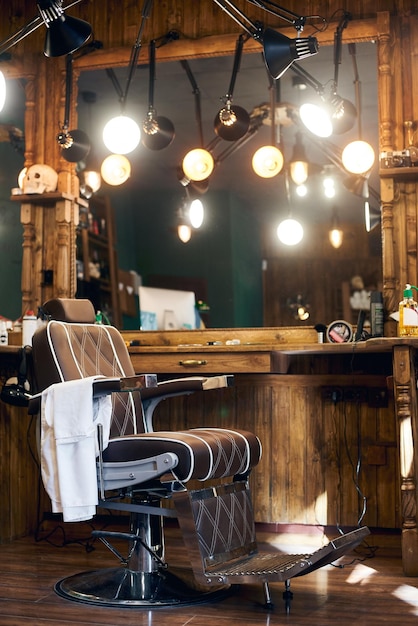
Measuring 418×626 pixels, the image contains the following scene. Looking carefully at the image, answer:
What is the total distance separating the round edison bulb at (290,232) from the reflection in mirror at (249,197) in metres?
0.03

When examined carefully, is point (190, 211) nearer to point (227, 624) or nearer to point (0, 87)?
point (0, 87)

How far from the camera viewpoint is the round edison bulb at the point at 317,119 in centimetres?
426

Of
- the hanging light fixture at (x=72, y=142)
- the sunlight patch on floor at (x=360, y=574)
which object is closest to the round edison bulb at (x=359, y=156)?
the hanging light fixture at (x=72, y=142)

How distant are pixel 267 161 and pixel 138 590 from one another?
2.61 meters

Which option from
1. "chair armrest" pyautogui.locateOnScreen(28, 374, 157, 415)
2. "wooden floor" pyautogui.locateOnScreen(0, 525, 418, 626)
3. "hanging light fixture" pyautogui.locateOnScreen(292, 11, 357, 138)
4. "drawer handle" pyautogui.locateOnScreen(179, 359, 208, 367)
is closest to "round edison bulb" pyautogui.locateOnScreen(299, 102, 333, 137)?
"hanging light fixture" pyautogui.locateOnScreen(292, 11, 357, 138)

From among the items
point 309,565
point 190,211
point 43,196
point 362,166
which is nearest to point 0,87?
point 43,196

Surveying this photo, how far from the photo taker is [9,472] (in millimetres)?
4199

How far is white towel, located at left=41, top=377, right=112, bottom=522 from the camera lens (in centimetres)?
285

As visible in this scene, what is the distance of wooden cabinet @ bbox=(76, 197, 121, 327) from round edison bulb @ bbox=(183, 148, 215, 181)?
742 millimetres

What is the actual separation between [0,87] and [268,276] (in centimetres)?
179

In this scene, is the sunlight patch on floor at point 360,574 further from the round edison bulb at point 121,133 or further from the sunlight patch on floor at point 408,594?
the round edison bulb at point 121,133

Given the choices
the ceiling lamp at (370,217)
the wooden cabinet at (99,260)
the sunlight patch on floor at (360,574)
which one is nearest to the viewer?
the sunlight patch on floor at (360,574)

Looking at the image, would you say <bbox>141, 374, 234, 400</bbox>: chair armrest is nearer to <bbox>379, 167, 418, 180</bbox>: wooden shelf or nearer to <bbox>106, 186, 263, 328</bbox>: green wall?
<bbox>106, 186, 263, 328</bbox>: green wall

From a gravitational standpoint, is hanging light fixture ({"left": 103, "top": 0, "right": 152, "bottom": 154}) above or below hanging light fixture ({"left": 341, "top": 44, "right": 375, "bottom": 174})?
above
